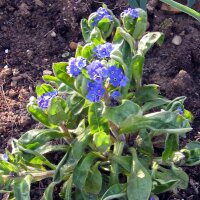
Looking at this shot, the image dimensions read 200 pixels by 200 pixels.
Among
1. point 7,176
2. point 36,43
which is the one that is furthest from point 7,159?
point 36,43

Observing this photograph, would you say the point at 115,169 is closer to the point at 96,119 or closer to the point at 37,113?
the point at 96,119

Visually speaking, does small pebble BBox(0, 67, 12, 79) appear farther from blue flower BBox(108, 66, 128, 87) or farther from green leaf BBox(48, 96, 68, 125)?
blue flower BBox(108, 66, 128, 87)

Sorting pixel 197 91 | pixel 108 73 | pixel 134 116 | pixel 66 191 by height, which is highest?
pixel 108 73

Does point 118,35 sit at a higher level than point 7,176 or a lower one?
higher

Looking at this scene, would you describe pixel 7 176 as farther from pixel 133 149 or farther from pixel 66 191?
pixel 133 149

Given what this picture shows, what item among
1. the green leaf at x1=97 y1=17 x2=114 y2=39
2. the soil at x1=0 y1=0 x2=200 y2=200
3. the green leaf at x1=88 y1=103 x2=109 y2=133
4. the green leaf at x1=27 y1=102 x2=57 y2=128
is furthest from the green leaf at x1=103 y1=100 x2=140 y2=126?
the soil at x1=0 y1=0 x2=200 y2=200

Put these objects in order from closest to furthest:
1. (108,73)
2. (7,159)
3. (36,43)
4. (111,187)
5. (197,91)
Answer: (108,73), (111,187), (7,159), (197,91), (36,43)
